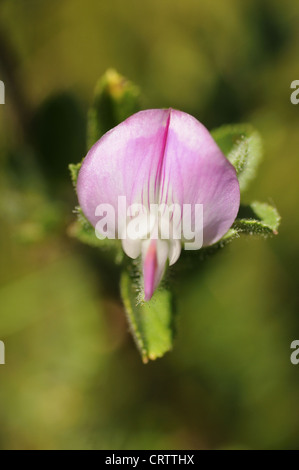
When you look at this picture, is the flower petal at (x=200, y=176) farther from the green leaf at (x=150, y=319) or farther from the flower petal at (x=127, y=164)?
the green leaf at (x=150, y=319)

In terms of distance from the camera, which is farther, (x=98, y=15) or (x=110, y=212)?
(x=98, y=15)

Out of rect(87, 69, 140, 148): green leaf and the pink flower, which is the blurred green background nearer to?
rect(87, 69, 140, 148): green leaf

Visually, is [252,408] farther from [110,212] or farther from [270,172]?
[110,212]

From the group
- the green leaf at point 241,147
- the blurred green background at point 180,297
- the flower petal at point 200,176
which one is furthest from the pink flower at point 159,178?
the blurred green background at point 180,297

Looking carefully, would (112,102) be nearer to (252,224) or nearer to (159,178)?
(159,178)

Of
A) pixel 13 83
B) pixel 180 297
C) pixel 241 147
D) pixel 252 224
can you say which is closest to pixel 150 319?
pixel 252 224

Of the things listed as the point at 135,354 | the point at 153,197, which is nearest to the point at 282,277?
the point at 135,354
